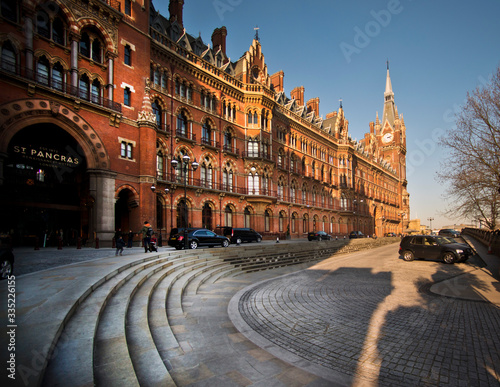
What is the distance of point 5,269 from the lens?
7160mm

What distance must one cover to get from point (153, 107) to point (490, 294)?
1059 inches

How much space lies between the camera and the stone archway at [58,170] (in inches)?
710

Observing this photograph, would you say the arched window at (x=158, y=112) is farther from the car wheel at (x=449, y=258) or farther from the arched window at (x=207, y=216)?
the car wheel at (x=449, y=258)

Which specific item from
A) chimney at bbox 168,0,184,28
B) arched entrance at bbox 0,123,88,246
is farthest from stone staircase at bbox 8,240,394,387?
chimney at bbox 168,0,184,28

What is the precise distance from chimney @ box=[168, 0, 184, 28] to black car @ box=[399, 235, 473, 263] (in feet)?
104

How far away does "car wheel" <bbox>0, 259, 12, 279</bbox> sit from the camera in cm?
703

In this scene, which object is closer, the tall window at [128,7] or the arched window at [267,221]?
the tall window at [128,7]

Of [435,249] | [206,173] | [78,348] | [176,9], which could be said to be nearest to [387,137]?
[176,9]

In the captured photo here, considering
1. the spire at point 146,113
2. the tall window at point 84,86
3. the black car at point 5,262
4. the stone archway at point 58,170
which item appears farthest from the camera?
the spire at point 146,113

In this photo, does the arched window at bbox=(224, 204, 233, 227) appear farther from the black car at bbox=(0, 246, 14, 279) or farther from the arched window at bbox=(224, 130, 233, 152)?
the black car at bbox=(0, 246, 14, 279)

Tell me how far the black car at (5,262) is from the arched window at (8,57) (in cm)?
1514

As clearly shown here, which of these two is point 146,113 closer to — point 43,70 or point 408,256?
point 43,70

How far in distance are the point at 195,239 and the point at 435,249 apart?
15073 mm

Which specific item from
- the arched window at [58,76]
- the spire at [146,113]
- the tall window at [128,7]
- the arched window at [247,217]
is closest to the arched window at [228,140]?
the arched window at [247,217]
